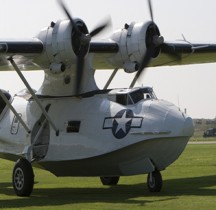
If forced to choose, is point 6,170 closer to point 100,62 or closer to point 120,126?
point 100,62

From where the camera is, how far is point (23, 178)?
2008cm

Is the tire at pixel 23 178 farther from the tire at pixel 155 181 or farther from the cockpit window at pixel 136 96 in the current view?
the cockpit window at pixel 136 96

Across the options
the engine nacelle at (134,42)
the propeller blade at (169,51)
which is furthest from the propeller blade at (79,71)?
the propeller blade at (169,51)

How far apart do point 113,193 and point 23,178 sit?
2.76 metres

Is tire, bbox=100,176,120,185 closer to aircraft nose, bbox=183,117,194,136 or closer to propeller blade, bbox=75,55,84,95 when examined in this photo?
propeller blade, bbox=75,55,84,95

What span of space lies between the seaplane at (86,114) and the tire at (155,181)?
0.03 m

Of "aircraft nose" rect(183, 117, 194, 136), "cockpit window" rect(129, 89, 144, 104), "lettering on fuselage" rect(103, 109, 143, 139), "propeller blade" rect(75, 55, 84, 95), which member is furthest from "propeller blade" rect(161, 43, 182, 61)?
"aircraft nose" rect(183, 117, 194, 136)

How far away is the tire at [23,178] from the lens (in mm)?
20000

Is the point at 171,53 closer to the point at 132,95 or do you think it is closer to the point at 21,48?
the point at 132,95

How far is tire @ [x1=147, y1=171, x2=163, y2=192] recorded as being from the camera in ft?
66.1

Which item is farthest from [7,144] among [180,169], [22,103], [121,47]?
[180,169]

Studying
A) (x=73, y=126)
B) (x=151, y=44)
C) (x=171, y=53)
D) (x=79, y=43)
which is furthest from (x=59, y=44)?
(x=171, y=53)

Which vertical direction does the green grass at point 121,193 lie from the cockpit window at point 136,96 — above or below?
below

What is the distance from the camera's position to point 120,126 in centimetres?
1972
